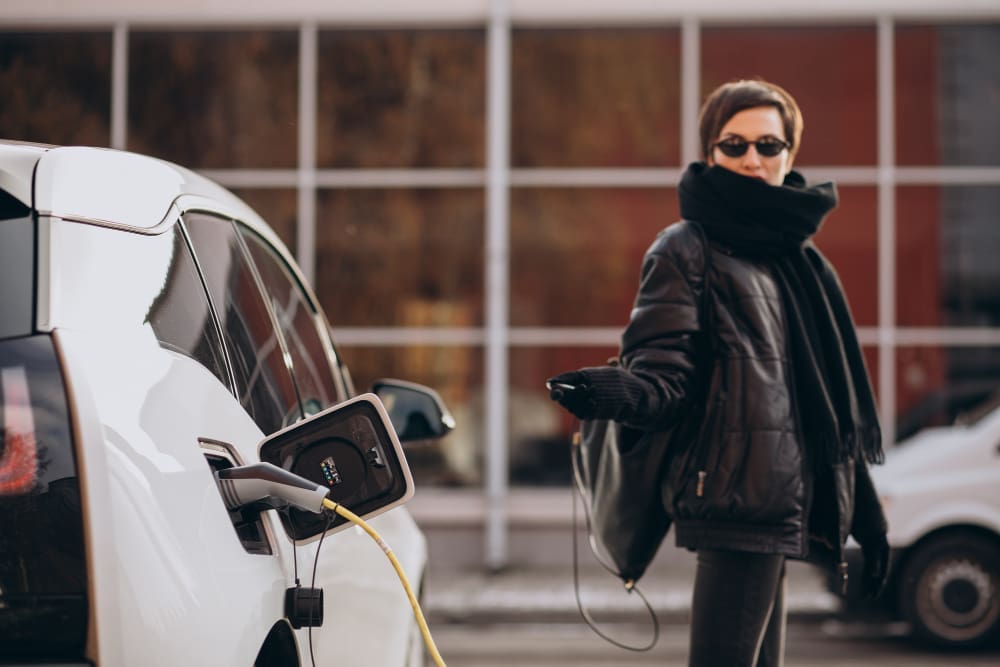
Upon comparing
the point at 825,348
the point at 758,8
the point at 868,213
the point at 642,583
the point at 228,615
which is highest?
the point at 758,8

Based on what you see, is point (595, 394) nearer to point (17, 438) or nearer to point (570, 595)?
point (17, 438)

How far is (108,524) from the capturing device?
1514 mm

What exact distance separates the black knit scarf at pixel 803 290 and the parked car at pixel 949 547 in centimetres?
395

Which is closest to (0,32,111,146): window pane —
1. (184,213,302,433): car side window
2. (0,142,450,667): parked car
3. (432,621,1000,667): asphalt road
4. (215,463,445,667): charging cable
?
(432,621,1000,667): asphalt road

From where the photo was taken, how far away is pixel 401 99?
10625 millimetres

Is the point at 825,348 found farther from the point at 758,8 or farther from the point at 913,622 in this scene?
the point at 758,8

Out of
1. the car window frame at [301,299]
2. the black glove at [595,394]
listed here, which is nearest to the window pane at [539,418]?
the car window frame at [301,299]

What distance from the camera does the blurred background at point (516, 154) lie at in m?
10.4

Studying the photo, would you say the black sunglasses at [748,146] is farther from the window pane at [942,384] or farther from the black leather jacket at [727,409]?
the window pane at [942,384]

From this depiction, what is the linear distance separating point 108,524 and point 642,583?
784cm

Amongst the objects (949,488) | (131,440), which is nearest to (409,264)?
(949,488)

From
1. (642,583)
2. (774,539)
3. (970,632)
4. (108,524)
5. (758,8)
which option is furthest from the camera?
(758,8)

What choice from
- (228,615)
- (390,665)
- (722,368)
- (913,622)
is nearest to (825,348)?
(722,368)

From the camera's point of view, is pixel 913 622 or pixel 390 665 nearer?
pixel 390 665
